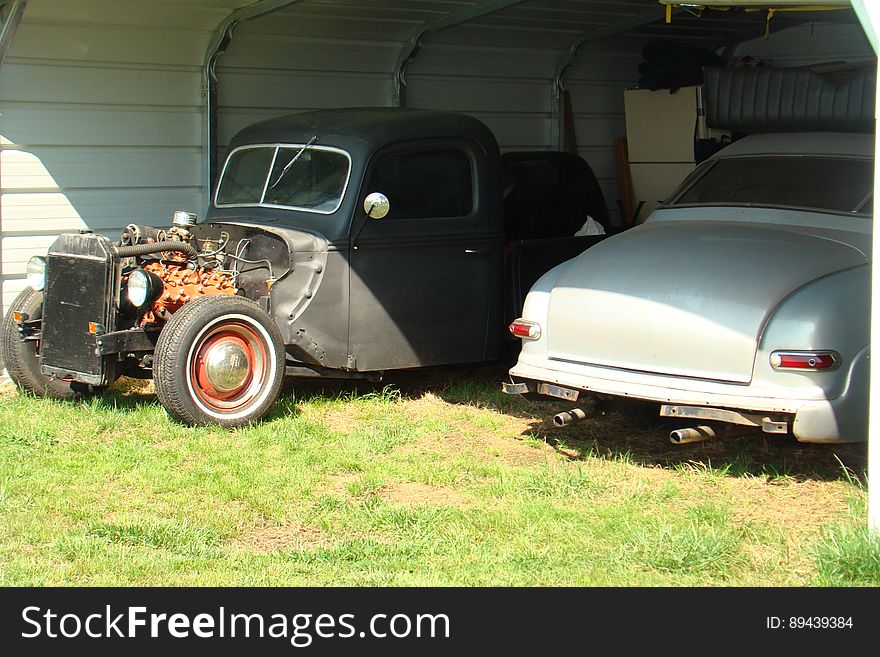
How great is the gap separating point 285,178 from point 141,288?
1.54 m

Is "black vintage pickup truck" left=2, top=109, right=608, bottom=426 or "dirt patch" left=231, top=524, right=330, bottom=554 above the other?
"black vintage pickup truck" left=2, top=109, right=608, bottom=426

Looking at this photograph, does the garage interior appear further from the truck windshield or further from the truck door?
the truck door

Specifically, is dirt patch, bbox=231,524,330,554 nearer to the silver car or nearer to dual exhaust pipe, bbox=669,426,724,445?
the silver car

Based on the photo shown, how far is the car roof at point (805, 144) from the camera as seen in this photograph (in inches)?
261

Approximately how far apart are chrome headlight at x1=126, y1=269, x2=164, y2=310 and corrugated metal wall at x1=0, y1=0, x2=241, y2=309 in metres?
1.90

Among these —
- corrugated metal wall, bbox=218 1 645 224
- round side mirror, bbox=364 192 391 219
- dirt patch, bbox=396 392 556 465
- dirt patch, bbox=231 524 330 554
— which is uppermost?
corrugated metal wall, bbox=218 1 645 224

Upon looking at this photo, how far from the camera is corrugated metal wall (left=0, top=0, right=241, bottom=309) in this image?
26.5 ft

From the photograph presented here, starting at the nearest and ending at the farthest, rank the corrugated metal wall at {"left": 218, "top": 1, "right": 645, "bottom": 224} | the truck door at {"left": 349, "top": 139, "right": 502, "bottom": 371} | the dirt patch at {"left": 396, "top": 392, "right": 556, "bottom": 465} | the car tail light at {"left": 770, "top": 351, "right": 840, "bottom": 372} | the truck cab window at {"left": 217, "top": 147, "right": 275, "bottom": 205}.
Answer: the car tail light at {"left": 770, "top": 351, "right": 840, "bottom": 372}
the dirt patch at {"left": 396, "top": 392, "right": 556, "bottom": 465}
the truck door at {"left": 349, "top": 139, "right": 502, "bottom": 371}
the truck cab window at {"left": 217, "top": 147, "right": 275, "bottom": 205}
the corrugated metal wall at {"left": 218, "top": 1, "right": 645, "bottom": 224}

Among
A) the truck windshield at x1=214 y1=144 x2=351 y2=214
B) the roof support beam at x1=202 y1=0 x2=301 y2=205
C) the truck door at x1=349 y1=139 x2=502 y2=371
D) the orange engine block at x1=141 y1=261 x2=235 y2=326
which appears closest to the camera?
the orange engine block at x1=141 y1=261 x2=235 y2=326

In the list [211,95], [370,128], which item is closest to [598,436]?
[370,128]

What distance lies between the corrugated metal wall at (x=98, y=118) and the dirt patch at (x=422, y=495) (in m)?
3.83

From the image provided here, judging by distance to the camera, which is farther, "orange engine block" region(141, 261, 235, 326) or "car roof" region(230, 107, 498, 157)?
"car roof" region(230, 107, 498, 157)

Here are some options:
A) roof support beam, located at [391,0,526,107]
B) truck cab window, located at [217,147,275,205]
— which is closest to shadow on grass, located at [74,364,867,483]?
truck cab window, located at [217,147,275,205]
